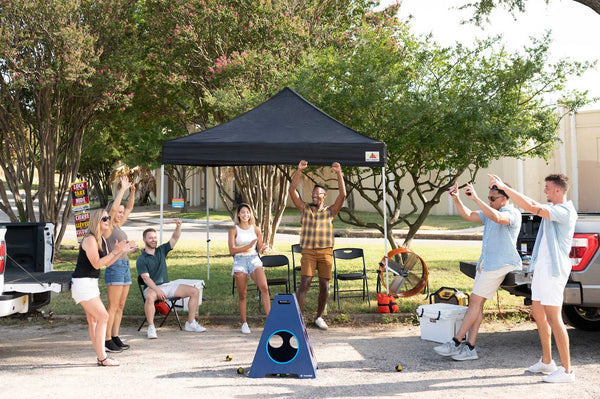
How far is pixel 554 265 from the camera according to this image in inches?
225

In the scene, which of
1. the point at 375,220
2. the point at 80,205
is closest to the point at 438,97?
the point at 80,205

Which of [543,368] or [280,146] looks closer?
[543,368]

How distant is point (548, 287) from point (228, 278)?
7.41m

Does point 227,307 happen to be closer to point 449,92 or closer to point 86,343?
point 86,343

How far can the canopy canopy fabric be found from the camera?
8586mm

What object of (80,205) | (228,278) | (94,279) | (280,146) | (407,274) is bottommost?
(228,278)

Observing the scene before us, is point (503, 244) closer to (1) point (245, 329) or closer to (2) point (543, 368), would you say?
(2) point (543, 368)

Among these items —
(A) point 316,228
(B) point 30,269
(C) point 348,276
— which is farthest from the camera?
(C) point 348,276

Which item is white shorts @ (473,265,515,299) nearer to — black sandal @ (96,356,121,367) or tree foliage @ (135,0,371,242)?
black sandal @ (96,356,121,367)

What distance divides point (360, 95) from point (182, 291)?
4.45 m

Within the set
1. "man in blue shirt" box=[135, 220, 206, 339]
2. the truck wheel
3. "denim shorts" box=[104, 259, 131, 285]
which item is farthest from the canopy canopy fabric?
the truck wheel

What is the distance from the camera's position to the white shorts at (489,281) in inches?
252

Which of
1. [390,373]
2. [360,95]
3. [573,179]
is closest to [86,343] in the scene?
[390,373]

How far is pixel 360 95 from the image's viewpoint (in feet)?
33.9
